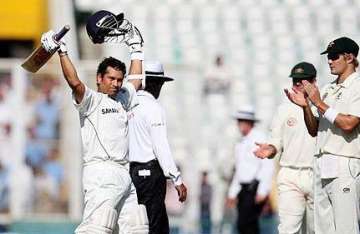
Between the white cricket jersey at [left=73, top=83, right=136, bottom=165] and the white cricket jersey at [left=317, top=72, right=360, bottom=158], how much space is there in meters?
1.46

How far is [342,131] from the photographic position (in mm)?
8898

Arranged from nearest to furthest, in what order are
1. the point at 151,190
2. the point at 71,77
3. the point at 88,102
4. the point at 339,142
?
the point at 71,77 < the point at 88,102 < the point at 339,142 < the point at 151,190


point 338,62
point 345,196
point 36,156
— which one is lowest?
point 345,196

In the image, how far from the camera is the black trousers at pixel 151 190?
32.0ft

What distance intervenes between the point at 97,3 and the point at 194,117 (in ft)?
10.9

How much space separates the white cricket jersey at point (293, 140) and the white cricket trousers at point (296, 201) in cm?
7

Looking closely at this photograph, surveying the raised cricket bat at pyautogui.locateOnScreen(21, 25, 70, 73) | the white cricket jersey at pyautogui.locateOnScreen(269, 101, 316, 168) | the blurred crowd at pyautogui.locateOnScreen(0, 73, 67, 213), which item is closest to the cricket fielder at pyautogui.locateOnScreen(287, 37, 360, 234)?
the white cricket jersey at pyautogui.locateOnScreen(269, 101, 316, 168)

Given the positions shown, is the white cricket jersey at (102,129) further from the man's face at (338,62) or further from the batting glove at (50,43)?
the man's face at (338,62)

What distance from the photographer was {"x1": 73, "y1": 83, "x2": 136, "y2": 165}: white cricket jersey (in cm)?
872

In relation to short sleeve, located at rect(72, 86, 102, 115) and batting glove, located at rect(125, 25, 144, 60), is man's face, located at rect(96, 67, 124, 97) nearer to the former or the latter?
short sleeve, located at rect(72, 86, 102, 115)

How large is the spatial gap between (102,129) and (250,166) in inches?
177

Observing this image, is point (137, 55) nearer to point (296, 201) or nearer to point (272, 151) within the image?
point (272, 151)

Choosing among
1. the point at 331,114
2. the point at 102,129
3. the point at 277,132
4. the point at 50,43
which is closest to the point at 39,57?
the point at 50,43

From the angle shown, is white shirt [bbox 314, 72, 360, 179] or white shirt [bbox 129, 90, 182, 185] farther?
white shirt [bbox 129, 90, 182, 185]
